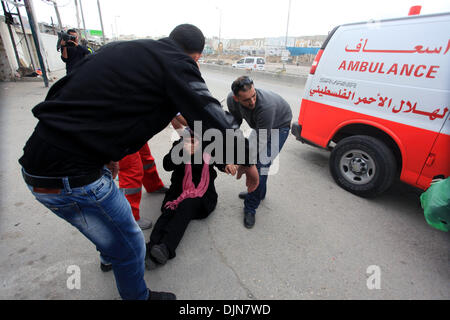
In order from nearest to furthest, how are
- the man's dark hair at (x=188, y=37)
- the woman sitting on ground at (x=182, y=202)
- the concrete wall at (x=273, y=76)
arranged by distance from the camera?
the man's dark hair at (x=188, y=37) < the woman sitting on ground at (x=182, y=202) < the concrete wall at (x=273, y=76)

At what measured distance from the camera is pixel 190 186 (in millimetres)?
2443

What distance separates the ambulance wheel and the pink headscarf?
1924 mm

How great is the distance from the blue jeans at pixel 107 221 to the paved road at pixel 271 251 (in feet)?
1.82

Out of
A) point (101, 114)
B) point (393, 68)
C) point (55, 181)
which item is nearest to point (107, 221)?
point (55, 181)

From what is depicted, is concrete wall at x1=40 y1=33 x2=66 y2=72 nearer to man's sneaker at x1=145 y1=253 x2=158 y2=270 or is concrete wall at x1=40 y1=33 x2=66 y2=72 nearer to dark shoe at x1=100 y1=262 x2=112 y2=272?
dark shoe at x1=100 y1=262 x2=112 y2=272

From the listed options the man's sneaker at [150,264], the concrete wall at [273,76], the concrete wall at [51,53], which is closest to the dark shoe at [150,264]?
the man's sneaker at [150,264]

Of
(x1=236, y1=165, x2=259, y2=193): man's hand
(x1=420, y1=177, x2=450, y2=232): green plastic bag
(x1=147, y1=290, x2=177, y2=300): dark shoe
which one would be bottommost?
(x1=147, y1=290, x2=177, y2=300): dark shoe

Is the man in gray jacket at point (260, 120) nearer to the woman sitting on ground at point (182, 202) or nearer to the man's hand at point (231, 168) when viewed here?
the woman sitting on ground at point (182, 202)

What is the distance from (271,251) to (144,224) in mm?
1306

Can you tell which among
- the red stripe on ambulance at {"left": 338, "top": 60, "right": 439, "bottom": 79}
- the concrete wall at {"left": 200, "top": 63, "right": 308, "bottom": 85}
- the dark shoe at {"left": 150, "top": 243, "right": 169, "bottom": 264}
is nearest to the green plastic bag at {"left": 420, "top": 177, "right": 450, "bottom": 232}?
the red stripe on ambulance at {"left": 338, "top": 60, "right": 439, "bottom": 79}

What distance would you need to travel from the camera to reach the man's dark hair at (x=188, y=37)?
1.29m

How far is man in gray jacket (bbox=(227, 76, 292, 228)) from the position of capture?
229 centimetres
